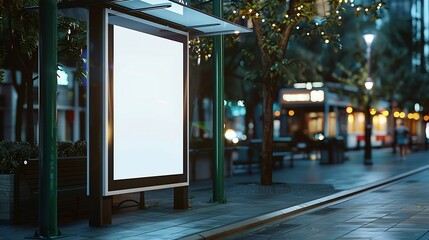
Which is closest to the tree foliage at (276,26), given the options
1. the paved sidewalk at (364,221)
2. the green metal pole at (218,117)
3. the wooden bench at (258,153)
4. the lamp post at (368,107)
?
the green metal pole at (218,117)

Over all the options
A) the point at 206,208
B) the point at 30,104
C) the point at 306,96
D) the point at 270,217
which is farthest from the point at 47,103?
the point at 306,96

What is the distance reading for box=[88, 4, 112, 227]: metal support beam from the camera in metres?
10.6

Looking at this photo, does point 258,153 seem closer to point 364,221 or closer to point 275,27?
point 275,27

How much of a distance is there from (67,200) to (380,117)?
44787 millimetres

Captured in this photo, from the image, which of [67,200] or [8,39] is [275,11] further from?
[67,200]

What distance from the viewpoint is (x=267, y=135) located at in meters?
18.6

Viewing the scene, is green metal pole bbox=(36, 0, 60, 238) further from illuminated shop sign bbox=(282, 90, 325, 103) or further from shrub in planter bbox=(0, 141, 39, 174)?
illuminated shop sign bbox=(282, 90, 325, 103)

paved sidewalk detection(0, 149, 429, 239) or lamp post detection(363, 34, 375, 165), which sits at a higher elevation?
lamp post detection(363, 34, 375, 165)

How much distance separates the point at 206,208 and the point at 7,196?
156 inches

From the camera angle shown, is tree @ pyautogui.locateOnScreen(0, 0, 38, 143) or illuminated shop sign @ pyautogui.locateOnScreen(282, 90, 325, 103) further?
illuminated shop sign @ pyautogui.locateOnScreen(282, 90, 325, 103)

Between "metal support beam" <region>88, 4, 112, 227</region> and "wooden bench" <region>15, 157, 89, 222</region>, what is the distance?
81cm

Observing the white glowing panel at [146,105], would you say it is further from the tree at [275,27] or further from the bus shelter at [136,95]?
the tree at [275,27]

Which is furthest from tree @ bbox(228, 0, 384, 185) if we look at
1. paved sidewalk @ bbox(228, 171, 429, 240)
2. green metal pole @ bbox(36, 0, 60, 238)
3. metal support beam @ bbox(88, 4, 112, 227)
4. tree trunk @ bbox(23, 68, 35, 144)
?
green metal pole @ bbox(36, 0, 60, 238)

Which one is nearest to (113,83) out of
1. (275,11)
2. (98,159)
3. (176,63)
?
(98,159)
